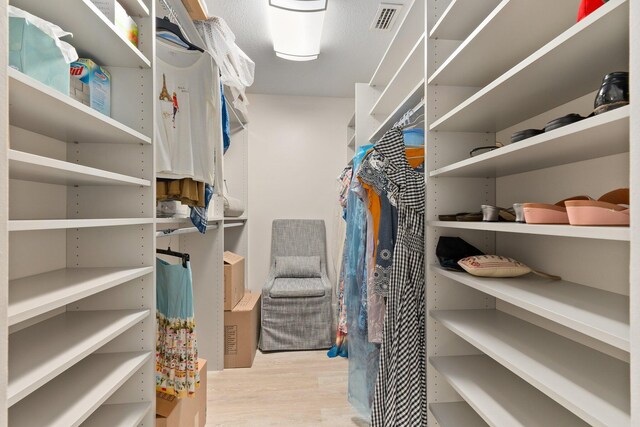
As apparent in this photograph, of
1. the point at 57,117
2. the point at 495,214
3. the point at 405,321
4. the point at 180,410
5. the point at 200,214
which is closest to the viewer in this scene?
the point at 57,117

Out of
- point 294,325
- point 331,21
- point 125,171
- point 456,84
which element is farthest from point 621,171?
point 294,325

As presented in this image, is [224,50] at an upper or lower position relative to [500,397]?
upper

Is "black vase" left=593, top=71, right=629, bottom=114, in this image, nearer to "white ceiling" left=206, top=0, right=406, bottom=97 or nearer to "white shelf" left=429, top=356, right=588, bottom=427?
"white shelf" left=429, top=356, right=588, bottom=427

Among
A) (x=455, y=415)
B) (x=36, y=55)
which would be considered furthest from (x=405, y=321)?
(x=36, y=55)

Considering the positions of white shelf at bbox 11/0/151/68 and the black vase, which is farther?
white shelf at bbox 11/0/151/68

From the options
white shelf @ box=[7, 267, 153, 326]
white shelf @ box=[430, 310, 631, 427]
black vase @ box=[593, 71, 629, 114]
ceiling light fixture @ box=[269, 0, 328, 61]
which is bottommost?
white shelf @ box=[430, 310, 631, 427]

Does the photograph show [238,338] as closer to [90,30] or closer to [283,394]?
[283,394]

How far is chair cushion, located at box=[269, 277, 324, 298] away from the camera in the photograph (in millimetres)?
2795

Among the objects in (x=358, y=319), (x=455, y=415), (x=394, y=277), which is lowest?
(x=455, y=415)

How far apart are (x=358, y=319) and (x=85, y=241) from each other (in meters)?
1.36

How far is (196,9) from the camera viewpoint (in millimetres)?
1654

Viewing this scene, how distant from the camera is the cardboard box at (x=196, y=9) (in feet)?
5.27

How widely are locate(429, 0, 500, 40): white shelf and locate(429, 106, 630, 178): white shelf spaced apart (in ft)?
1.77

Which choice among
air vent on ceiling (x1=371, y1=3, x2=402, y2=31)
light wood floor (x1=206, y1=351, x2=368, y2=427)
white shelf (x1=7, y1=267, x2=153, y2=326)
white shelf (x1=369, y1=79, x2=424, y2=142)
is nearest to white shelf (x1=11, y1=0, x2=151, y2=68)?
white shelf (x1=7, y1=267, x2=153, y2=326)
